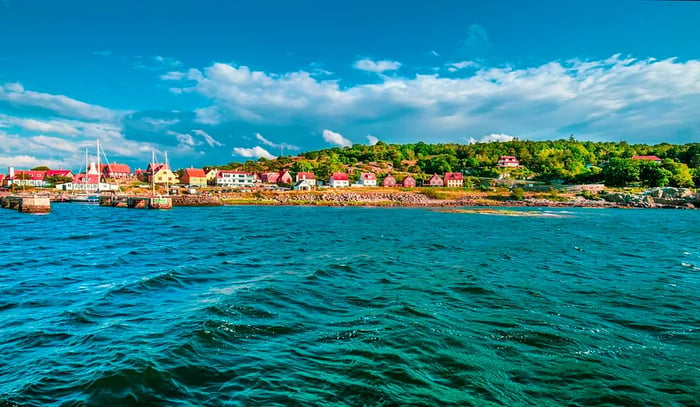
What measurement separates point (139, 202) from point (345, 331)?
258 feet

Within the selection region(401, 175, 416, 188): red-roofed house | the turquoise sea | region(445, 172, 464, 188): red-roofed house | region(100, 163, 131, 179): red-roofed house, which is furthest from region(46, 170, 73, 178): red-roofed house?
the turquoise sea

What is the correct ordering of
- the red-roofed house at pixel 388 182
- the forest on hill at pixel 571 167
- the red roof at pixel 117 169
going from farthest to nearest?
the red roof at pixel 117 169 < the red-roofed house at pixel 388 182 < the forest on hill at pixel 571 167

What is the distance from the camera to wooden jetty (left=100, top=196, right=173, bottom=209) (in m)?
74.2

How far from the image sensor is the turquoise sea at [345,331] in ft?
25.9

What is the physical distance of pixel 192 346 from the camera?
9.95 metres

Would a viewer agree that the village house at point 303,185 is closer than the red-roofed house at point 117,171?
Yes

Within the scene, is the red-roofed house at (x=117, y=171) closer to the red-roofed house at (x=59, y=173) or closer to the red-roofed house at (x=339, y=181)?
the red-roofed house at (x=59, y=173)

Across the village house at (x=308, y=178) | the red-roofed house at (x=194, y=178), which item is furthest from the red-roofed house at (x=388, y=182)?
the red-roofed house at (x=194, y=178)

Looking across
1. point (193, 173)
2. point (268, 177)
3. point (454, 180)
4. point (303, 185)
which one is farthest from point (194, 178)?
point (454, 180)

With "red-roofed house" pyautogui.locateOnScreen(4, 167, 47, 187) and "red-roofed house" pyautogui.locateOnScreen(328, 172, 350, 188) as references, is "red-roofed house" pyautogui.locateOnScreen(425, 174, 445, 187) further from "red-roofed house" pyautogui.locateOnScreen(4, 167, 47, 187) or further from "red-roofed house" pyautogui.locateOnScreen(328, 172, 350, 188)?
"red-roofed house" pyautogui.locateOnScreen(4, 167, 47, 187)

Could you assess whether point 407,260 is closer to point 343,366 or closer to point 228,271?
point 228,271

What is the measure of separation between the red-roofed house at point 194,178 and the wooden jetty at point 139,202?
53.8m

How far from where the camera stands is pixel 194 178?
139 meters

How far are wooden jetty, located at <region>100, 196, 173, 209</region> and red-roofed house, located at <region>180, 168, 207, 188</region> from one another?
5378 cm
